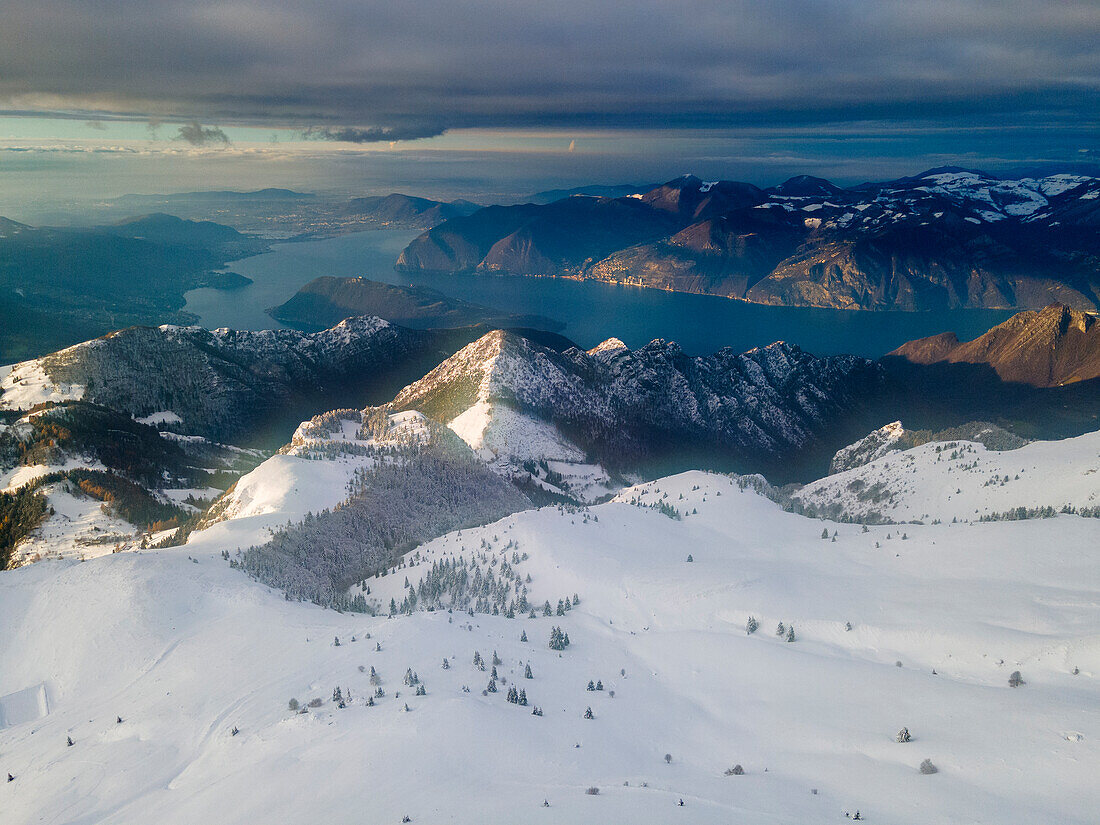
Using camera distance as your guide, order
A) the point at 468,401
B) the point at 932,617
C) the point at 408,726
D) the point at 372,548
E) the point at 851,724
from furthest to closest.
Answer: the point at 468,401, the point at 372,548, the point at 932,617, the point at 851,724, the point at 408,726

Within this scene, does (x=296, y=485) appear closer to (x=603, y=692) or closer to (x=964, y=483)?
(x=603, y=692)

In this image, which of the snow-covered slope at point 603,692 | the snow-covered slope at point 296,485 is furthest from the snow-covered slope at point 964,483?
the snow-covered slope at point 296,485

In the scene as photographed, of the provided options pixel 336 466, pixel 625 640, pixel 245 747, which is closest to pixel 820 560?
pixel 625 640

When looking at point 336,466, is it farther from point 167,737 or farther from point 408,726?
point 408,726

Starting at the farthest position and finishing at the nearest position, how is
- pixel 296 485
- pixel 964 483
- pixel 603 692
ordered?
pixel 964 483 < pixel 296 485 < pixel 603 692

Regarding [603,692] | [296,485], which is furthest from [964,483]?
[296,485]

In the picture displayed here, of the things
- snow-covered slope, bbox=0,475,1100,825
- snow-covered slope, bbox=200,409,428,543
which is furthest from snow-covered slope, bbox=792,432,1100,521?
snow-covered slope, bbox=200,409,428,543

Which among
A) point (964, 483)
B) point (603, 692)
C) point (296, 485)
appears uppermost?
point (603, 692)
